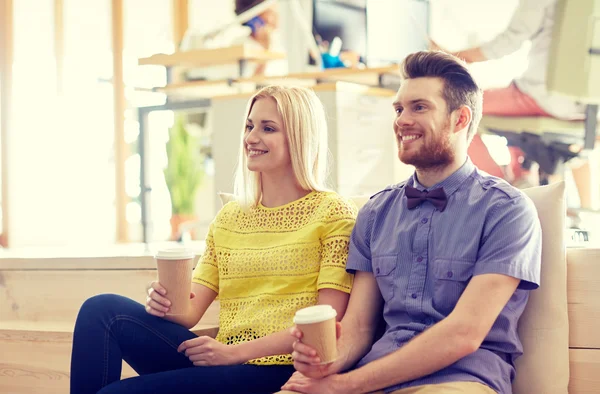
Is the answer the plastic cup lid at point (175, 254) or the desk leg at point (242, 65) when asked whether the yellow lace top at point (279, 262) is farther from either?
the desk leg at point (242, 65)

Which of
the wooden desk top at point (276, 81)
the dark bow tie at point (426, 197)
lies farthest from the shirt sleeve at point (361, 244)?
the wooden desk top at point (276, 81)

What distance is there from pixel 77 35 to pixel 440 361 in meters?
5.98

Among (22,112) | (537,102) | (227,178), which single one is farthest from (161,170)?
(537,102)

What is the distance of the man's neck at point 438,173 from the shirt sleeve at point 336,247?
22 cm

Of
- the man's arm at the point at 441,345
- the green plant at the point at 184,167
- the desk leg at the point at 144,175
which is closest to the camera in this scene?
the man's arm at the point at 441,345

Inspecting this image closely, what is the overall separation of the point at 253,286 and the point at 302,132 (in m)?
0.40

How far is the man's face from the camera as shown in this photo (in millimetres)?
1819

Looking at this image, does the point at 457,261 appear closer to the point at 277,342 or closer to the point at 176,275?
the point at 277,342

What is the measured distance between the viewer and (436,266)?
68.9 inches

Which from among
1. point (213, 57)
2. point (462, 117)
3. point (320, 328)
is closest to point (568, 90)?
point (213, 57)

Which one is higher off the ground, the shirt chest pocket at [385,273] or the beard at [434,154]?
the beard at [434,154]

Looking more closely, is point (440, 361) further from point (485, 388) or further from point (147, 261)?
point (147, 261)

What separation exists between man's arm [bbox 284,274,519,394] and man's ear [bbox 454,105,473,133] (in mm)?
373

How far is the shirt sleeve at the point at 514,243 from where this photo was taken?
1646mm
